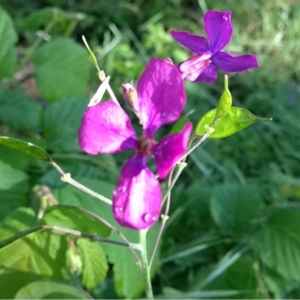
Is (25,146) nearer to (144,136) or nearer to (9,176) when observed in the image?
(144,136)

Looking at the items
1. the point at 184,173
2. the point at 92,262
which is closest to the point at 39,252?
the point at 92,262

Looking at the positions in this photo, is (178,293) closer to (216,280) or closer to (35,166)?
(216,280)

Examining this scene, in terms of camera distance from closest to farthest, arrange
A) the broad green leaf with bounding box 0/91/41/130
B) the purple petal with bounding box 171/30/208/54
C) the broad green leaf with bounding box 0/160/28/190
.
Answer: the purple petal with bounding box 171/30/208/54
the broad green leaf with bounding box 0/160/28/190
the broad green leaf with bounding box 0/91/41/130

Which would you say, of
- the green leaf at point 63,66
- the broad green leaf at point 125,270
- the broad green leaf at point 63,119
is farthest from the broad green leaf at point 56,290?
the green leaf at point 63,66

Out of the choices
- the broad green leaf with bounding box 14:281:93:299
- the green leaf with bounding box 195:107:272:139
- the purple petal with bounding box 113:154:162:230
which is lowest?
the broad green leaf with bounding box 14:281:93:299

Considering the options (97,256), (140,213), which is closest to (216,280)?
(97,256)

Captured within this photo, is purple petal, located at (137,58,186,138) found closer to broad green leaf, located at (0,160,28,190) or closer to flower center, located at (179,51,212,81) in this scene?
flower center, located at (179,51,212,81)

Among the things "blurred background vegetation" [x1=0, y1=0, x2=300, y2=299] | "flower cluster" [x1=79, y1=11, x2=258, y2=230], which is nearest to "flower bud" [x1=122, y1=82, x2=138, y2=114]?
"flower cluster" [x1=79, y1=11, x2=258, y2=230]
